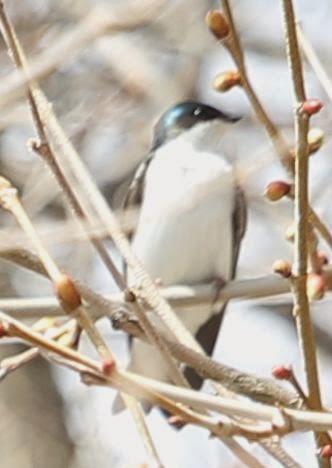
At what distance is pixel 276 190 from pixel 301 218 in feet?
0.82

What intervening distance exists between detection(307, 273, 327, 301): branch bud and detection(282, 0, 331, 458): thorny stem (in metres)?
0.10

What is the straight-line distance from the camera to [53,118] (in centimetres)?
204

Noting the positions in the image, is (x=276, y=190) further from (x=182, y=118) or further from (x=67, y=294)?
(x=182, y=118)

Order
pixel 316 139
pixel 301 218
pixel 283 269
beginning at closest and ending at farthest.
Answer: pixel 301 218
pixel 283 269
pixel 316 139

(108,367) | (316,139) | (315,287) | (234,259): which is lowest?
(234,259)

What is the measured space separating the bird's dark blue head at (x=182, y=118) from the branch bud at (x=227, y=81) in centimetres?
214

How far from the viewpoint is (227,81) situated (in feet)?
6.58

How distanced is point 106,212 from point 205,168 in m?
Answer: 1.88

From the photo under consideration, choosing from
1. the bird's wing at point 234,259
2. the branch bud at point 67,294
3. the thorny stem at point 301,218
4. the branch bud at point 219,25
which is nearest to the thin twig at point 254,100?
the branch bud at point 219,25

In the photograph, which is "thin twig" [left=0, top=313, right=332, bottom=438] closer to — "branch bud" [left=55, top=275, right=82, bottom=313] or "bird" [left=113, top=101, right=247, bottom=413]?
"branch bud" [left=55, top=275, right=82, bottom=313]

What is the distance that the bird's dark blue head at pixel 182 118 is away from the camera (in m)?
4.21

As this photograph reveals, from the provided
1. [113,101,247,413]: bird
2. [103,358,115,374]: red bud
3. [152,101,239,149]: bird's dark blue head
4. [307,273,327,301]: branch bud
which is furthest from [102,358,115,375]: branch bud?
[152,101,239,149]: bird's dark blue head

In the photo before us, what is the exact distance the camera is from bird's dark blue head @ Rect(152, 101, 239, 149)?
13.8 ft

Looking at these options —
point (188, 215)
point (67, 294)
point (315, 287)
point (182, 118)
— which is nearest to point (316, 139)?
point (315, 287)
